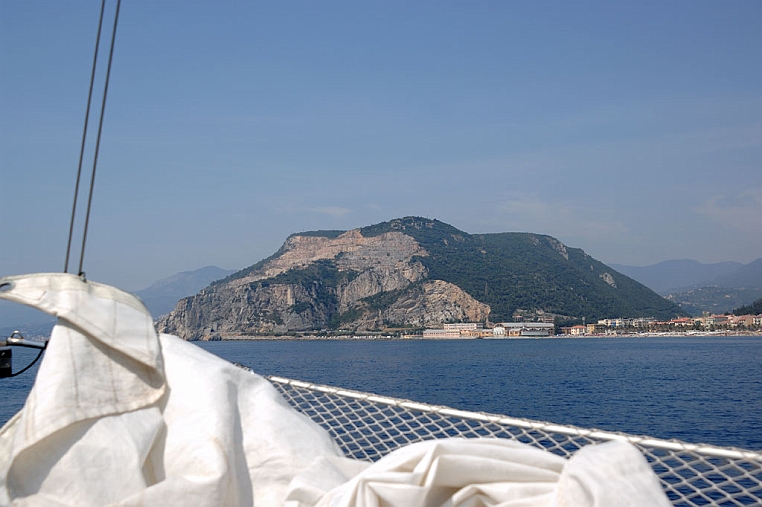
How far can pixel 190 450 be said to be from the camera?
1949 millimetres

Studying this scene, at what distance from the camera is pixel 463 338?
4094 inches

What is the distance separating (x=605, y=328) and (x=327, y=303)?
148 ft

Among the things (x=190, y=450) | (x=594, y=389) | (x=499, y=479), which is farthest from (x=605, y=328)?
(x=499, y=479)

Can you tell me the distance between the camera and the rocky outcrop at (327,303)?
372 feet

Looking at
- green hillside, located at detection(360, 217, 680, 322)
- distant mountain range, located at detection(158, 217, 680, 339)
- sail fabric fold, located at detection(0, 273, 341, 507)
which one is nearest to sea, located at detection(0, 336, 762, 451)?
sail fabric fold, located at detection(0, 273, 341, 507)

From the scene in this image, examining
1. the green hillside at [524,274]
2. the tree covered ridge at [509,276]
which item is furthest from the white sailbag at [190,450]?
the green hillside at [524,274]

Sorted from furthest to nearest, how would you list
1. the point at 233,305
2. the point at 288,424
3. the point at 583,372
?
the point at 233,305, the point at 583,372, the point at 288,424

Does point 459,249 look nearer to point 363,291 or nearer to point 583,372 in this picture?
point 363,291

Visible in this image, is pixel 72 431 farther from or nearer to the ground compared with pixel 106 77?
nearer to the ground

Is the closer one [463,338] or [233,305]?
[463,338]

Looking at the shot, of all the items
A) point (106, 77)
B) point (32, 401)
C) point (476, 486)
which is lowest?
point (476, 486)

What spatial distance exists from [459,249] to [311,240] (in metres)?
33.0

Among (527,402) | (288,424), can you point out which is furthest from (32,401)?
(527,402)

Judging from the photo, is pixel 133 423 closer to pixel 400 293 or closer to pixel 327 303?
pixel 400 293
